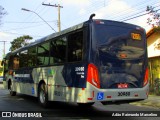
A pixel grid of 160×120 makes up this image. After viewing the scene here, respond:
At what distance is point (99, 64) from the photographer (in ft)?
35.3

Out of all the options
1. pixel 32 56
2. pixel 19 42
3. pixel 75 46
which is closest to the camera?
pixel 75 46

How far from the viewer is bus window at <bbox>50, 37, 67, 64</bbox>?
40.6 feet

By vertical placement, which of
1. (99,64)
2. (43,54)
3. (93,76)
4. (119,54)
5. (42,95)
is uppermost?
(43,54)

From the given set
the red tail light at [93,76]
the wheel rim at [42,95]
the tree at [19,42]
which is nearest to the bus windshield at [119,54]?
the red tail light at [93,76]

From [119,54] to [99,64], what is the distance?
0.90m

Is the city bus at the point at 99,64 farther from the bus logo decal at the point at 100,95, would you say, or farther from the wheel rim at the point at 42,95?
the wheel rim at the point at 42,95

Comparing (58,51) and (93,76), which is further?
(58,51)

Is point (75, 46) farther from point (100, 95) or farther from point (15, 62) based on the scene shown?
point (15, 62)

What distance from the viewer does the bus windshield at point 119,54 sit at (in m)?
10.9

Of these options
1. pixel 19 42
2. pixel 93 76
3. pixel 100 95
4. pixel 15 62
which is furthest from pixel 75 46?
pixel 19 42

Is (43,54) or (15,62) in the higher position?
(43,54)

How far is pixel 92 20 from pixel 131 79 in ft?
8.04

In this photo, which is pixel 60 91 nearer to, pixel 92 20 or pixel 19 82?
pixel 92 20

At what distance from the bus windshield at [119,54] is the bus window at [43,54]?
145 inches
